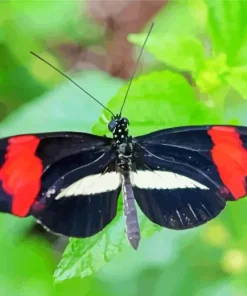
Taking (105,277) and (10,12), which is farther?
(10,12)

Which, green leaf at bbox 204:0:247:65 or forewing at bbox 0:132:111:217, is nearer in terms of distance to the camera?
forewing at bbox 0:132:111:217

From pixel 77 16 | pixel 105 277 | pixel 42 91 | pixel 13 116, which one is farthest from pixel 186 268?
pixel 77 16

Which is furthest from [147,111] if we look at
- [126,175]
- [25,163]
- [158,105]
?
[25,163]

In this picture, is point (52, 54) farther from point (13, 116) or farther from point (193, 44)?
point (193, 44)

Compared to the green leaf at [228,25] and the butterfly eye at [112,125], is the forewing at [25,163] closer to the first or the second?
the butterfly eye at [112,125]

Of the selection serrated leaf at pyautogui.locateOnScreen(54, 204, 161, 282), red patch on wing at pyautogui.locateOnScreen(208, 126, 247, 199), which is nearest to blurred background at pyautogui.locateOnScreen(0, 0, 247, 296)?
serrated leaf at pyautogui.locateOnScreen(54, 204, 161, 282)

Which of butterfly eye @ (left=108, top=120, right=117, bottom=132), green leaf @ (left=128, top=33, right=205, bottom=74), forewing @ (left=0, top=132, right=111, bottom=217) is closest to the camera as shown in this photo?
forewing @ (left=0, top=132, right=111, bottom=217)

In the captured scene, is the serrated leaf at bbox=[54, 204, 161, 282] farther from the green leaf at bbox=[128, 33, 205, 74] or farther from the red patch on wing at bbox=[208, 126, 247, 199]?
the green leaf at bbox=[128, 33, 205, 74]
